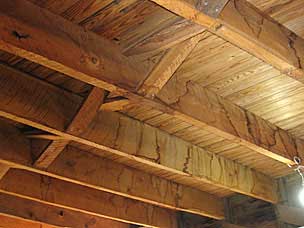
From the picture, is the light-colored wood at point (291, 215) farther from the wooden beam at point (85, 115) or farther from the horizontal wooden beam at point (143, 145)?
the wooden beam at point (85, 115)

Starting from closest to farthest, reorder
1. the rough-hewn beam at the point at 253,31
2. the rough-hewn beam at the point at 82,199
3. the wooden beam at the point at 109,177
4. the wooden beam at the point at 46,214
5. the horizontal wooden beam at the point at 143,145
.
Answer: the rough-hewn beam at the point at 253,31 → the horizontal wooden beam at the point at 143,145 → the wooden beam at the point at 109,177 → the rough-hewn beam at the point at 82,199 → the wooden beam at the point at 46,214

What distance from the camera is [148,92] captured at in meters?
2.29

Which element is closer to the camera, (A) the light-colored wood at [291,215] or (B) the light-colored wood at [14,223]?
(A) the light-colored wood at [291,215]

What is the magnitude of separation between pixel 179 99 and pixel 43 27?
2.64 ft

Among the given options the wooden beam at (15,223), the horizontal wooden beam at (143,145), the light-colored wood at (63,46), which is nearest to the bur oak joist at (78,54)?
the light-colored wood at (63,46)

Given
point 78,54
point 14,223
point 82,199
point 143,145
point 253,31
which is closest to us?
point 253,31

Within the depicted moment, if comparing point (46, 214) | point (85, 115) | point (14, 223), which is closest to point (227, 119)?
point (85, 115)

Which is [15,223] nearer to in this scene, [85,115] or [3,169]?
[3,169]

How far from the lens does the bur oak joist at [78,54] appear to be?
1.98 metres

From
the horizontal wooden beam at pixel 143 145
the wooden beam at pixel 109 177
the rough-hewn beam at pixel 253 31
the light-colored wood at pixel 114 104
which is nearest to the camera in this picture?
the rough-hewn beam at pixel 253 31

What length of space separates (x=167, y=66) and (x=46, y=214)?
7.31ft

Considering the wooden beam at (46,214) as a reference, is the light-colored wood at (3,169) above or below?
below

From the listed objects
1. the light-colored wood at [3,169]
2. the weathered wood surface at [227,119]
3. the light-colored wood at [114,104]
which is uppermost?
the weathered wood surface at [227,119]

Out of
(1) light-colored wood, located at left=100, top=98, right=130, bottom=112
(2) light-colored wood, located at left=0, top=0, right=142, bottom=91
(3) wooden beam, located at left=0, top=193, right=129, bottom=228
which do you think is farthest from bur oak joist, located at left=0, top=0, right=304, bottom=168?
(3) wooden beam, located at left=0, top=193, right=129, bottom=228
